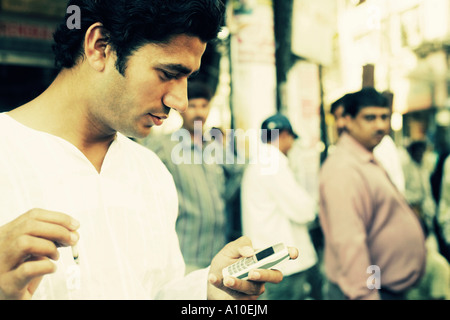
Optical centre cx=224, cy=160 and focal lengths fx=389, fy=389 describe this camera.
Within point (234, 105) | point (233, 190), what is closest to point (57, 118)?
point (233, 190)

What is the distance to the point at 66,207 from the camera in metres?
0.98

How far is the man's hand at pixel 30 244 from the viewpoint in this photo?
Result: 0.64 meters

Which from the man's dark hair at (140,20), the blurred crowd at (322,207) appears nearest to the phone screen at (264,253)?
the man's dark hair at (140,20)

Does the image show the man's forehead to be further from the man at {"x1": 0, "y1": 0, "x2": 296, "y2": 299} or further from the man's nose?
the man's nose

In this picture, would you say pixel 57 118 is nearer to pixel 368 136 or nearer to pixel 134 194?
pixel 134 194

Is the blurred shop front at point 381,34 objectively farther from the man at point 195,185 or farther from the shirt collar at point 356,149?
the man at point 195,185

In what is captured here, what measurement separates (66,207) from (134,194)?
0.21 metres

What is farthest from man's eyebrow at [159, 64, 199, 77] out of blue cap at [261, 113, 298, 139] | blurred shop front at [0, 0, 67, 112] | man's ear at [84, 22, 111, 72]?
blurred shop front at [0, 0, 67, 112]

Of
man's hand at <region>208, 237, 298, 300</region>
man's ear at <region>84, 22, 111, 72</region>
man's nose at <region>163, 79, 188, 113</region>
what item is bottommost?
man's hand at <region>208, 237, 298, 300</region>

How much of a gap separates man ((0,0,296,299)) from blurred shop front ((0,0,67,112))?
2.63m

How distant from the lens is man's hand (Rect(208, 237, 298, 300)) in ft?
2.88

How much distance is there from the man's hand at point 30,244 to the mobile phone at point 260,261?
0.39m

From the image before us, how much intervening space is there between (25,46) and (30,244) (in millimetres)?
3410

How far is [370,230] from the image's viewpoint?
6.47 ft
